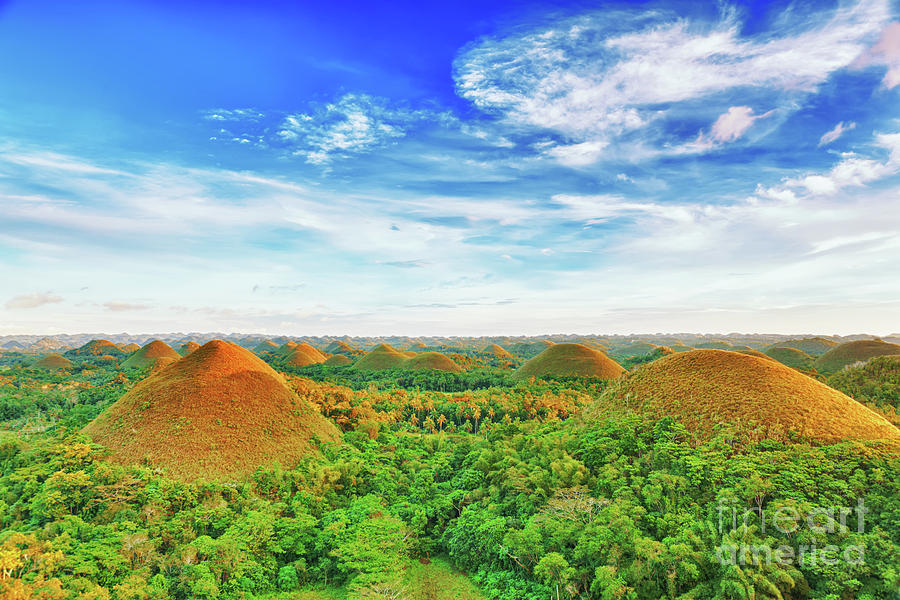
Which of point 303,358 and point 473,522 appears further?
point 303,358

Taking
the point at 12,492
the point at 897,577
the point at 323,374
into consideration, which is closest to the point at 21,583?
the point at 12,492

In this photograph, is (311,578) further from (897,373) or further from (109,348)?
(109,348)

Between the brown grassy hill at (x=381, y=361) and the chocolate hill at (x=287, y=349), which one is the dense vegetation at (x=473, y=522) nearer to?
the brown grassy hill at (x=381, y=361)

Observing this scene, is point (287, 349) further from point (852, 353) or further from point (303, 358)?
point (852, 353)

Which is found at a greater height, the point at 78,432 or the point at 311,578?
the point at 78,432

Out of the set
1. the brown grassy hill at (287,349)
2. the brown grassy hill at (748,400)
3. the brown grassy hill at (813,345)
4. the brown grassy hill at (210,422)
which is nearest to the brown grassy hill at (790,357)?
the brown grassy hill at (813,345)

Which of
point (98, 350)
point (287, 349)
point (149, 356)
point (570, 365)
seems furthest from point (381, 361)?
point (98, 350)

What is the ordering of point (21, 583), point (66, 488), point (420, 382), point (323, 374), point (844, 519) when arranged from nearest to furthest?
1. point (21, 583)
2. point (844, 519)
3. point (66, 488)
4. point (420, 382)
5. point (323, 374)
